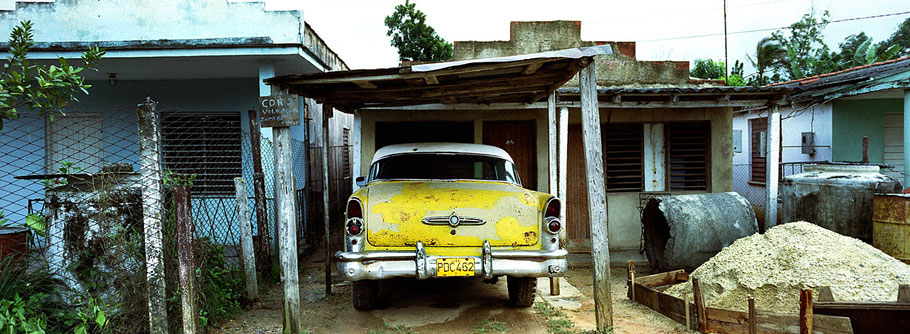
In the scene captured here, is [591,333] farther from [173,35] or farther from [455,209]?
[173,35]

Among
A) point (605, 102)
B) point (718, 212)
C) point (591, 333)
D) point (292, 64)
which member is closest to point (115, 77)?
point (292, 64)

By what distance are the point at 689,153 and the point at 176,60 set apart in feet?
26.9

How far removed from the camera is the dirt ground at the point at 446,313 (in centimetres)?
530

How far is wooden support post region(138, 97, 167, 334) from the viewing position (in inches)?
157

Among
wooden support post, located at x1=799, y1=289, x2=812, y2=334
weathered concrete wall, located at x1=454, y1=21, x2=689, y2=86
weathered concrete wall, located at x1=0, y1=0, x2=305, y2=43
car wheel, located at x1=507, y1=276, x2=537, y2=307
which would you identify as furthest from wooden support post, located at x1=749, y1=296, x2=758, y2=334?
weathered concrete wall, located at x1=0, y1=0, x2=305, y2=43

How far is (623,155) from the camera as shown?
9.60 metres

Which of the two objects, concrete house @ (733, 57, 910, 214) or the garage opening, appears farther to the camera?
concrete house @ (733, 57, 910, 214)

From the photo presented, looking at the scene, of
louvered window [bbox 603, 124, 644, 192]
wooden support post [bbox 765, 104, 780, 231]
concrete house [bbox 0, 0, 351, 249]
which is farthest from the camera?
louvered window [bbox 603, 124, 644, 192]

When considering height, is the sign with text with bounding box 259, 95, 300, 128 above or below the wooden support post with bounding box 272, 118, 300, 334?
above

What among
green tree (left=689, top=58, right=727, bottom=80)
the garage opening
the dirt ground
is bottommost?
the dirt ground

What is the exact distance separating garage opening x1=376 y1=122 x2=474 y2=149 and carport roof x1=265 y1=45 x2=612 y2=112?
1.16 metres

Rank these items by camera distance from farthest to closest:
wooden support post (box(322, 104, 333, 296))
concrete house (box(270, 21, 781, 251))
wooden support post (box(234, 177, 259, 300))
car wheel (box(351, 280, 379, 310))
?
concrete house (box(270, 21, 781, 251))
wooden support post (box(322, 104, 333, 296))
wooden support post (box(234, 177, 259, 300))
car wheel (box(351, 280, 379, 310))

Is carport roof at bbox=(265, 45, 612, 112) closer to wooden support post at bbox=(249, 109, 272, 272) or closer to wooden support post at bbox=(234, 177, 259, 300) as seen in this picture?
wooden support post at bbox=(249, 109, 272, 272)

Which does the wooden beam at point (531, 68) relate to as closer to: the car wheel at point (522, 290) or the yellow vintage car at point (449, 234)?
the yellow vintage car at point (449, 234)
